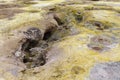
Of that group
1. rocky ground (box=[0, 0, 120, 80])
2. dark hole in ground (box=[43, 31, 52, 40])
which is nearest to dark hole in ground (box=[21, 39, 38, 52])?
rocky ground (box=[0, 0, 120, 80])

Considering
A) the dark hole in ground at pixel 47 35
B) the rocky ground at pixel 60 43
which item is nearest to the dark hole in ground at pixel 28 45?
the rocky ground at pixel 60 43

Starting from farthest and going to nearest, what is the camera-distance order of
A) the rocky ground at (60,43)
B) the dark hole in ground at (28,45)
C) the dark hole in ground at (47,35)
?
the dark hole in ground at (47,35)
the dark hole in ground at (28,45)
the rocky ground at (60,43)

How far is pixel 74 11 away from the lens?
38.0m

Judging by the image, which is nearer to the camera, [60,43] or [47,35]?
[60,43]

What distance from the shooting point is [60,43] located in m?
27.7

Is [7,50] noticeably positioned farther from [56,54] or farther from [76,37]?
[76,37]

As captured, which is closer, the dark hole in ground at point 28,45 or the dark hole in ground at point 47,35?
the dark hole in ground at point 28,45

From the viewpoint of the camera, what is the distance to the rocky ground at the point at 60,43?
21.1 meters

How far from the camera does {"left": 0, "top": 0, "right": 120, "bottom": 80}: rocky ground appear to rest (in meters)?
21.1

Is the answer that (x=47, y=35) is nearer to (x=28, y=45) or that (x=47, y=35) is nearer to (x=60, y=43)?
(x=28, y=45)

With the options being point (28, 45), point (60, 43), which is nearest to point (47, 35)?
point (28, 45)

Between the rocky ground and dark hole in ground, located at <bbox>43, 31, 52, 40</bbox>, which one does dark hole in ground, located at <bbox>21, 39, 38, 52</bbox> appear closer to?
the rocky ground

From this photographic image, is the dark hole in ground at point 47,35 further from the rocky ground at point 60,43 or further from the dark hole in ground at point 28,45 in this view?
the dark hole in ground at point 28,45

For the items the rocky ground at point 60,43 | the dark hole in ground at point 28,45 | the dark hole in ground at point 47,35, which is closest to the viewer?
the rocky ground at point 60,43
